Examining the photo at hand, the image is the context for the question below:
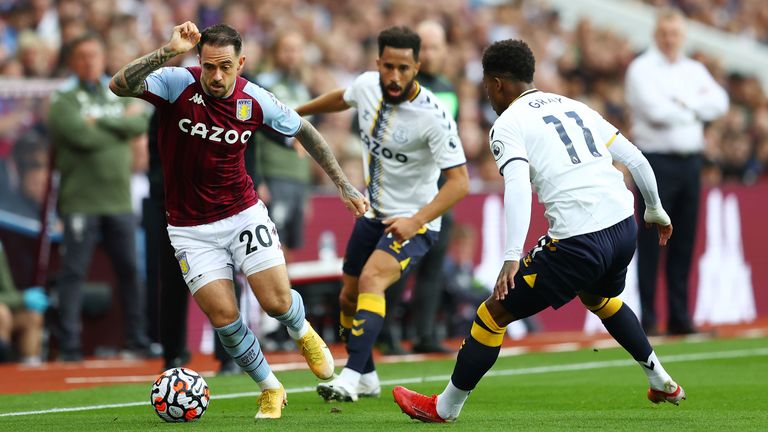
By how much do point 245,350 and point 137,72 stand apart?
1.73 m

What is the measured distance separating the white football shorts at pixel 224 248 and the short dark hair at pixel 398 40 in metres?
1.72

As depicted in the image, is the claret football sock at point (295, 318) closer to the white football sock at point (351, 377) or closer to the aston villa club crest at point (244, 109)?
the white football sock at point (351, 377)

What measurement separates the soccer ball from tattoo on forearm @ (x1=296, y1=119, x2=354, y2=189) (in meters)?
1.49

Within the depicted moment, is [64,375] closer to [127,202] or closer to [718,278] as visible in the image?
[127,202]

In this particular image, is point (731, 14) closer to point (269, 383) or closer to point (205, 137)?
point (205, 137)

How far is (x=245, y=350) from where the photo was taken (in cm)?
783

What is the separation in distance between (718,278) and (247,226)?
10755mm

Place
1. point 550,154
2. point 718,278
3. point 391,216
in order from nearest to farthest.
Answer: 1. point 550,154
2. point 391,216
3. point 718,278

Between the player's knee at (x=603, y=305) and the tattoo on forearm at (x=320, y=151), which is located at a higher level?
the tattoo on forearm at (x=320, y=151)

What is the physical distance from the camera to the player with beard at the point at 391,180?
880cm

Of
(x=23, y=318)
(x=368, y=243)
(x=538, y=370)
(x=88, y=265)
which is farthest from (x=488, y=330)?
(x=88, y=265)

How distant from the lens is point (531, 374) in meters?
11.0

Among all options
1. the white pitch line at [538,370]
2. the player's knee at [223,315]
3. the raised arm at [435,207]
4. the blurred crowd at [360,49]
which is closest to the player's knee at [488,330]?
the player's knee at [223,315]

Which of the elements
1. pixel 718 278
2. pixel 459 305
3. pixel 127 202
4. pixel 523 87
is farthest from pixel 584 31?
pixel 523 87
